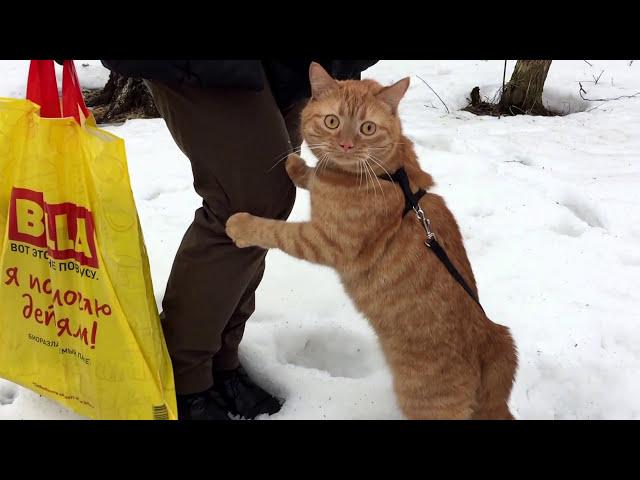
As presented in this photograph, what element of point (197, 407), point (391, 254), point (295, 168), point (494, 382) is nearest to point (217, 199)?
point (295, 168)

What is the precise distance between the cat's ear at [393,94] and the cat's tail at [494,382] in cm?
76

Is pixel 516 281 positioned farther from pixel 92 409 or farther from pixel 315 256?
pixel 92 409

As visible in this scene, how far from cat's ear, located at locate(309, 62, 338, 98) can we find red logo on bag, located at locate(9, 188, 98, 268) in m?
0.72

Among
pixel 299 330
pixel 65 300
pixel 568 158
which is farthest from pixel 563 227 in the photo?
pixel 65 300

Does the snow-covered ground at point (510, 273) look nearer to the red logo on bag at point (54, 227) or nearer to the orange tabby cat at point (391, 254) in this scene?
the orange tabby cat at point (391, 254)

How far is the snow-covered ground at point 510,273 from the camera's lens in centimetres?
194

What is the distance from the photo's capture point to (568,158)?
3629 mm

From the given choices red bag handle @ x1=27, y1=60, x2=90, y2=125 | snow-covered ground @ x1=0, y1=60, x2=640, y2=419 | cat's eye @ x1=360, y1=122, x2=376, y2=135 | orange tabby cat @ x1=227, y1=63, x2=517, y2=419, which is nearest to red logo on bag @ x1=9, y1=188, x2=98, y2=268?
red bag handle @ x1=27, y1=60, x2=90, y2=125

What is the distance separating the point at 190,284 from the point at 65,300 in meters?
0.37

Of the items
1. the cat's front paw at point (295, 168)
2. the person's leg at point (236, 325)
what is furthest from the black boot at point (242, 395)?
the cat's front paw at point (295, 168)

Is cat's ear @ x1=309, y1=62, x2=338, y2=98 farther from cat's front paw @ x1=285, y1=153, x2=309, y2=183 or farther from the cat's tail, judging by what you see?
the cat's tail

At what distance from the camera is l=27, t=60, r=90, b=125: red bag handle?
145 cm

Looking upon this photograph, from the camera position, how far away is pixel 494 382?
5.15 ft
